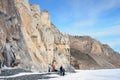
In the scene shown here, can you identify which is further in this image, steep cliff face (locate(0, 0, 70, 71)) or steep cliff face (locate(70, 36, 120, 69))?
steep cliff face (locate(70, 36, 120, 69))

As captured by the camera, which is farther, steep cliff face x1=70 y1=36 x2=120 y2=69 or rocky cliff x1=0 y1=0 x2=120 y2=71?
steep cliff face x1=70 y1=36 x2=120 y2=69

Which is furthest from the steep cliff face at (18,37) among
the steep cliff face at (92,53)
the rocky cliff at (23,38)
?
the steep cliff face at (92,53)

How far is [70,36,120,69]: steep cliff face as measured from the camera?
479 feet

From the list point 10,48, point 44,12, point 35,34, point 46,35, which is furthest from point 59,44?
point 10,48

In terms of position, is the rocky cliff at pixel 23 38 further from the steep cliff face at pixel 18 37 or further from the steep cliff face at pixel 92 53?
the steep cliff face at pixel 92 53

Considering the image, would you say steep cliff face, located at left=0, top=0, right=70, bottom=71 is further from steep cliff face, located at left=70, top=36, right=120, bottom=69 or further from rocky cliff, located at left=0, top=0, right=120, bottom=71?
steep cliff face, located at left=70, top=36, right=120, bottom=69

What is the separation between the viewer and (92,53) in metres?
165

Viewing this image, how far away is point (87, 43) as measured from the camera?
172250 millimetres

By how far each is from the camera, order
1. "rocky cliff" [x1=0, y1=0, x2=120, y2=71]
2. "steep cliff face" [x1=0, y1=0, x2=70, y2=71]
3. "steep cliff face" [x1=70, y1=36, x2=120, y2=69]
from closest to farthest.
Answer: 1. "steep cliff face" [x1=0, y1=0, x2=70, y2=71]
2. "rocky cliff" [x1=0, y1=0, x2=120, y2=71]
3. "steep cliff face" [x1=70, y1=36, x2=120, y2=69]

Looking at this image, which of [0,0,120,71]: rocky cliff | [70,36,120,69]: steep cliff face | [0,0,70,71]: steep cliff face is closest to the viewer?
[0,0,70,71]: steep cliff face

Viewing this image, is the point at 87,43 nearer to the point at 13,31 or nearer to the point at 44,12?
the point at 44,12

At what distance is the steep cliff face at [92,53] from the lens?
14586cm

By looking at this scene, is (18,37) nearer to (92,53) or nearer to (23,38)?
(23,38)

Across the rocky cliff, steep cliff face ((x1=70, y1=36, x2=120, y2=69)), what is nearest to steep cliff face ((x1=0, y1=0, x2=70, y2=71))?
the rocky cliff
